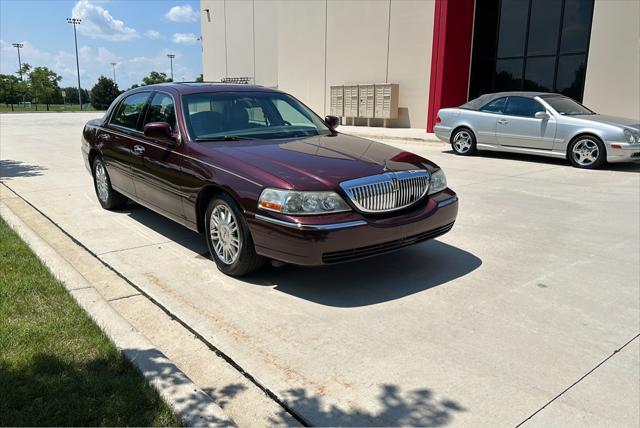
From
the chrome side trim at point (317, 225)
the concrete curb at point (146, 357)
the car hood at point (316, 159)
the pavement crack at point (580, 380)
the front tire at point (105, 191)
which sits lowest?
the pavement crack at point (580, 380)

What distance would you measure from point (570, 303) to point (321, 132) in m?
2.87

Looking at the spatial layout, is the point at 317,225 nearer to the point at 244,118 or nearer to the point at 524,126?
the point at 244,118

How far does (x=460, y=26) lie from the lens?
59.8ft

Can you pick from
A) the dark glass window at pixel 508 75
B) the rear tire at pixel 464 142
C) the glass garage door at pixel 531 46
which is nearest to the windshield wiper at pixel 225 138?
the rear tire at pixel 464 142

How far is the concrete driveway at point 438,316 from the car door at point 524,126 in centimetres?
423

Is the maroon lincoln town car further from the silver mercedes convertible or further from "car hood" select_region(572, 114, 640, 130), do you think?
"car hood" select_region(572, 114, 640, 130)

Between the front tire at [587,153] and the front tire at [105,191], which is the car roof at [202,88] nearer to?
the front tire at [105,191]

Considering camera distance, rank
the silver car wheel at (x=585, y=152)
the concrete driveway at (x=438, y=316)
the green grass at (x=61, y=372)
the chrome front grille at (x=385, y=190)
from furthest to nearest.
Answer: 1. the silver car wheel at (x=585, y=152)
2. the chrome front grille at (x=385, y=190)
3. the concrete driveway at (x=438, y=316)
4. the green grass at (x=61, y=372)

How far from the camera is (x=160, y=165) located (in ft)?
16.5

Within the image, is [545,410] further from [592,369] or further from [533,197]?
[533,197]

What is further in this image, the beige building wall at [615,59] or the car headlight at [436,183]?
the beige building wall at [615,59]

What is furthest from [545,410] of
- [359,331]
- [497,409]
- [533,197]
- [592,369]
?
[533,197]

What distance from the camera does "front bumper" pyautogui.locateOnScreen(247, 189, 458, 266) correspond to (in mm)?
3680

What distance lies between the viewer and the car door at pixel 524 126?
10648mm
